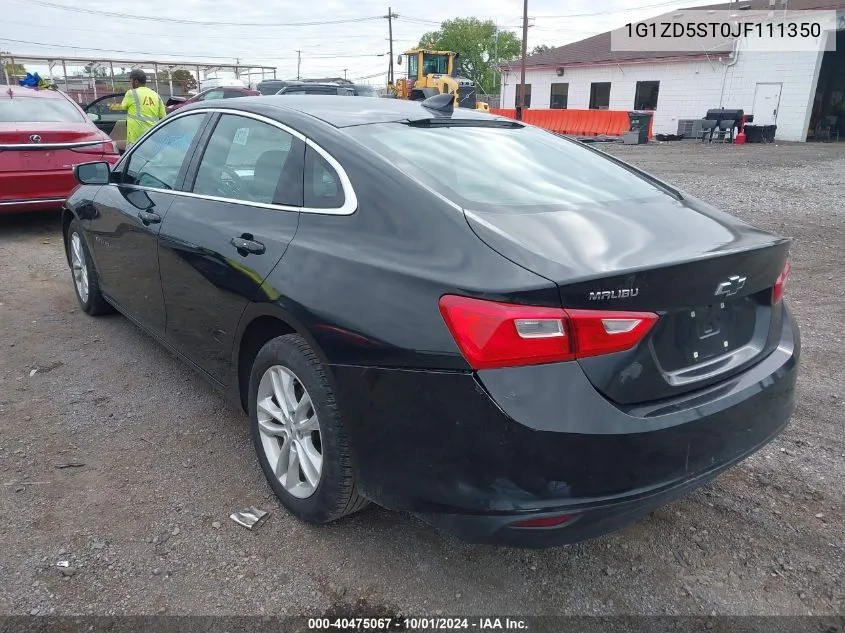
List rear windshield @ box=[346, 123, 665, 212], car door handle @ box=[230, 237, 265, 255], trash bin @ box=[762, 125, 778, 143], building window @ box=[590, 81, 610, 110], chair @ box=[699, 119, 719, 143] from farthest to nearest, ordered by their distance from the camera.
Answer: building window @ box=[590, 81, 610, 110]
trash bin @ box=[762, 125, 778, 143]
chair @ box=[699, 119, 719, 143]
car door handle @ box=[230, 237, 265, 255]
rear windshield @ box=[346, 123, 665, 212]

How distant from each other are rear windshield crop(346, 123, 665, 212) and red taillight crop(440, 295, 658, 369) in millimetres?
498

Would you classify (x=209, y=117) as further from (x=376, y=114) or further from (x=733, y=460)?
(x=733, y=460)

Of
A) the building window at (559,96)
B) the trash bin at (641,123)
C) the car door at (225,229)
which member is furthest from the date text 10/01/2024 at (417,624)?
the building window at (559,96)

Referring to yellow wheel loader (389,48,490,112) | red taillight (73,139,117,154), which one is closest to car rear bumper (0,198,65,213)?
red taillight (73,139,117,154)

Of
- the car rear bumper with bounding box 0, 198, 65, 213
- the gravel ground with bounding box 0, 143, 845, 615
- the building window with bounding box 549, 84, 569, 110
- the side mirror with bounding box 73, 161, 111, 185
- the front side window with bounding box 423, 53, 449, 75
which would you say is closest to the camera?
the gravel ground with bounding box 0, 143, 845, 615

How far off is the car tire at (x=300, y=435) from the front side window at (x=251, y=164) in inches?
25.0

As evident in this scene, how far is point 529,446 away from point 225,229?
1693 mm

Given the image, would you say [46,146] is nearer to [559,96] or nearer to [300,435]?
[300,435]

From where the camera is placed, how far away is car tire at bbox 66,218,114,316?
4.62 metres

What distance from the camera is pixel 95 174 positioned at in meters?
4.08

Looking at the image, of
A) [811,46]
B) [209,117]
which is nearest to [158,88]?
[811,46]

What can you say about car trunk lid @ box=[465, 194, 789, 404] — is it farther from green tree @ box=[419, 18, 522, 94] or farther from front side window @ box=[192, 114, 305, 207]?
green tree @ box=[419, 18, 522, 94]

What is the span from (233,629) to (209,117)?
7.99 feet

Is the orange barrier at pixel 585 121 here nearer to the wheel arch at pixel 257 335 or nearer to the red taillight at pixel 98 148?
the red taillight at pixel 98 148
